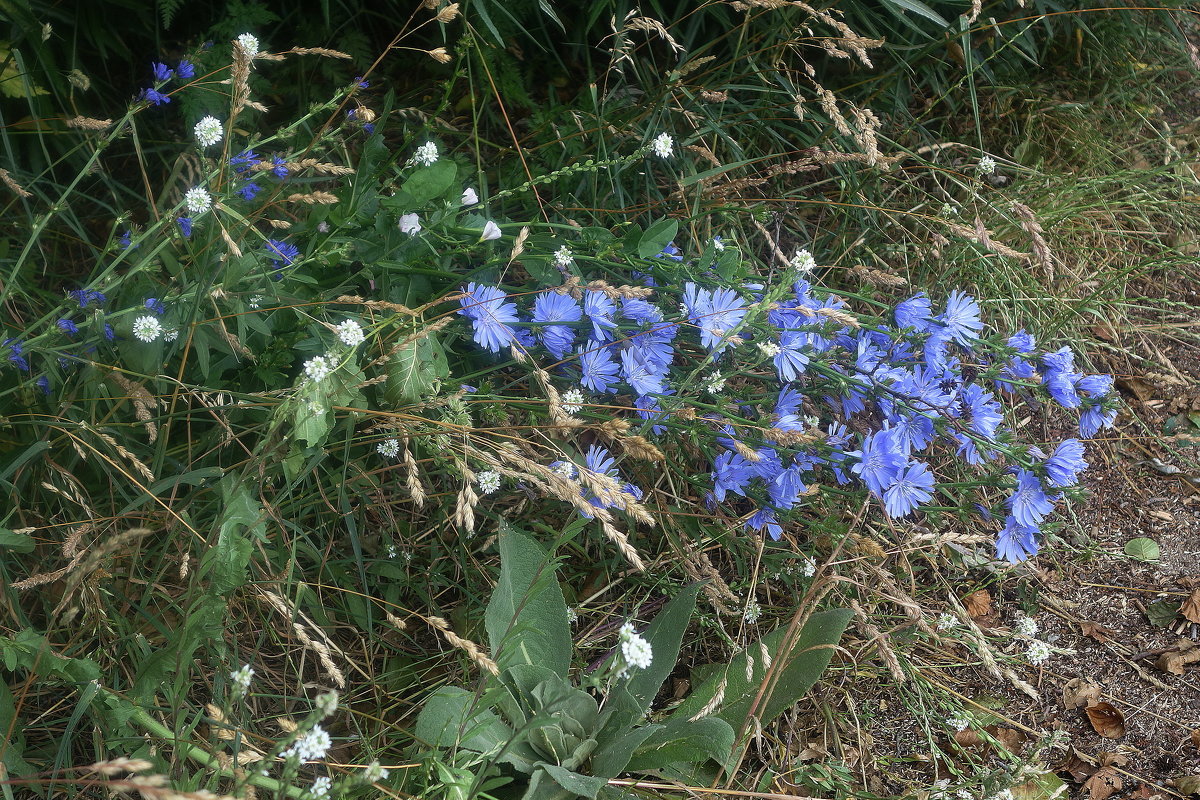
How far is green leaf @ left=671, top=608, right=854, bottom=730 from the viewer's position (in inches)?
71.3

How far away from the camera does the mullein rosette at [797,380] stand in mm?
1771

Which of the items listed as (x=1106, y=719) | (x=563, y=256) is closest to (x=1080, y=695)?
(x=1106, y=719)

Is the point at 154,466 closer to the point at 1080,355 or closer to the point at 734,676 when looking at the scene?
the point at 734,676

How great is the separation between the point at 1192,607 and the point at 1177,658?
0.16 metres

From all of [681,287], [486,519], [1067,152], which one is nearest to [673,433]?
[681,287]

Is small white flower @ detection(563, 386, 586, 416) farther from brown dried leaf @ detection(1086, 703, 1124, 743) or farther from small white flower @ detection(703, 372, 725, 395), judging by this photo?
brown dried leaf @ detection(1086, 703, 1124, 743)

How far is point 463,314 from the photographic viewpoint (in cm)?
186

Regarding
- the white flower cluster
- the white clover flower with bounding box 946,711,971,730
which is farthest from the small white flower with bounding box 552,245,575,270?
the white clover flower with bounding box 946,711,971,730

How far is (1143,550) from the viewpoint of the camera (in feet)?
7.61

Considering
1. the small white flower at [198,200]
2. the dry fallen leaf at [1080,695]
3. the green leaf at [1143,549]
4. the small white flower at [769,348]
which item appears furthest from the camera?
the green leaf at [1143,549]

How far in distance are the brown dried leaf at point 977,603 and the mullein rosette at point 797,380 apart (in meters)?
0.37

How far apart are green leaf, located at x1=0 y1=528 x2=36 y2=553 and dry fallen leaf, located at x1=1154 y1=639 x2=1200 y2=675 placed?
92.1 inches

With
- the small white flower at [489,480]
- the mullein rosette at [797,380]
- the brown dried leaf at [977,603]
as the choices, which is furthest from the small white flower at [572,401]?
the brown dried leaf at [977,603]

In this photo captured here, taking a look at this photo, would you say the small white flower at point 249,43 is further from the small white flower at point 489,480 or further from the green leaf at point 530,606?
the green leaf at point 530,606
